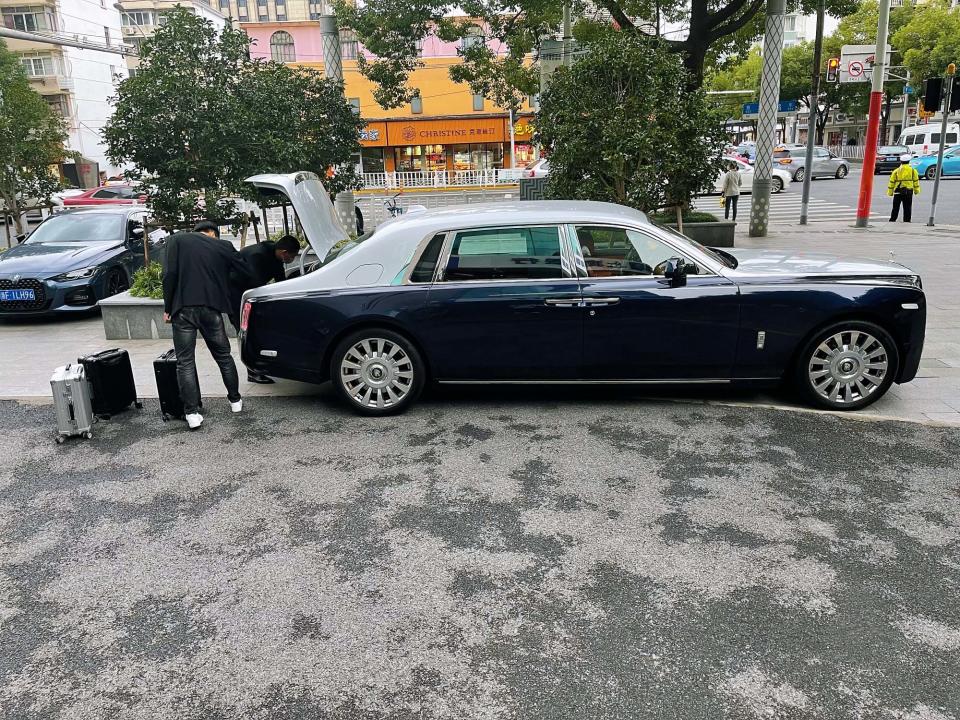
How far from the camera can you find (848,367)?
593 cm

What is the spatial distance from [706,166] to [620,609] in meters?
8.05

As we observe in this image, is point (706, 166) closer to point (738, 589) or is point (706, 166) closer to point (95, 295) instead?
point (738, 589)

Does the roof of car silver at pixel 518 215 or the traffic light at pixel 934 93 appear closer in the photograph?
the roof of car silver at pixel 518 215

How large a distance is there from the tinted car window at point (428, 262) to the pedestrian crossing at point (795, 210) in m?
15.2

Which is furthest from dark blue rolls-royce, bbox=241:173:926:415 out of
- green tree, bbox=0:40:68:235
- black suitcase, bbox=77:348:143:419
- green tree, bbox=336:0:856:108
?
green tree, bbox=0:40:68:235

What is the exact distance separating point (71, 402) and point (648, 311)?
175 inches

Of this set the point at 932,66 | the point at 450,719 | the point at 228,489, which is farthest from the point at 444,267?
the point at 932,66

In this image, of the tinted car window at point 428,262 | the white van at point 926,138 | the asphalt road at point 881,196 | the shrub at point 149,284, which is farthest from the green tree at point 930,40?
the tinted car window at point 428,262

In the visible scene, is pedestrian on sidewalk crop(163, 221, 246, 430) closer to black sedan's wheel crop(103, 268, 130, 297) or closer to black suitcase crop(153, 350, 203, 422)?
black suitcase crop(153, 350, 203, 422)

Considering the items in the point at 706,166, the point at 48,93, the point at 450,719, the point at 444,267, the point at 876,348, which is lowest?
the point at 450,719

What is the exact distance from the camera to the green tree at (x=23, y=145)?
18.2m

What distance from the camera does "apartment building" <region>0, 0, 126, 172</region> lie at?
46281 millimetres

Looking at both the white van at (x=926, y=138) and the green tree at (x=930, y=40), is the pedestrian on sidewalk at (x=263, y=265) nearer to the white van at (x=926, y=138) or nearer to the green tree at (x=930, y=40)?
the white van at (x=926, y=138)

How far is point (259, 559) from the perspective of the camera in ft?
13.3
